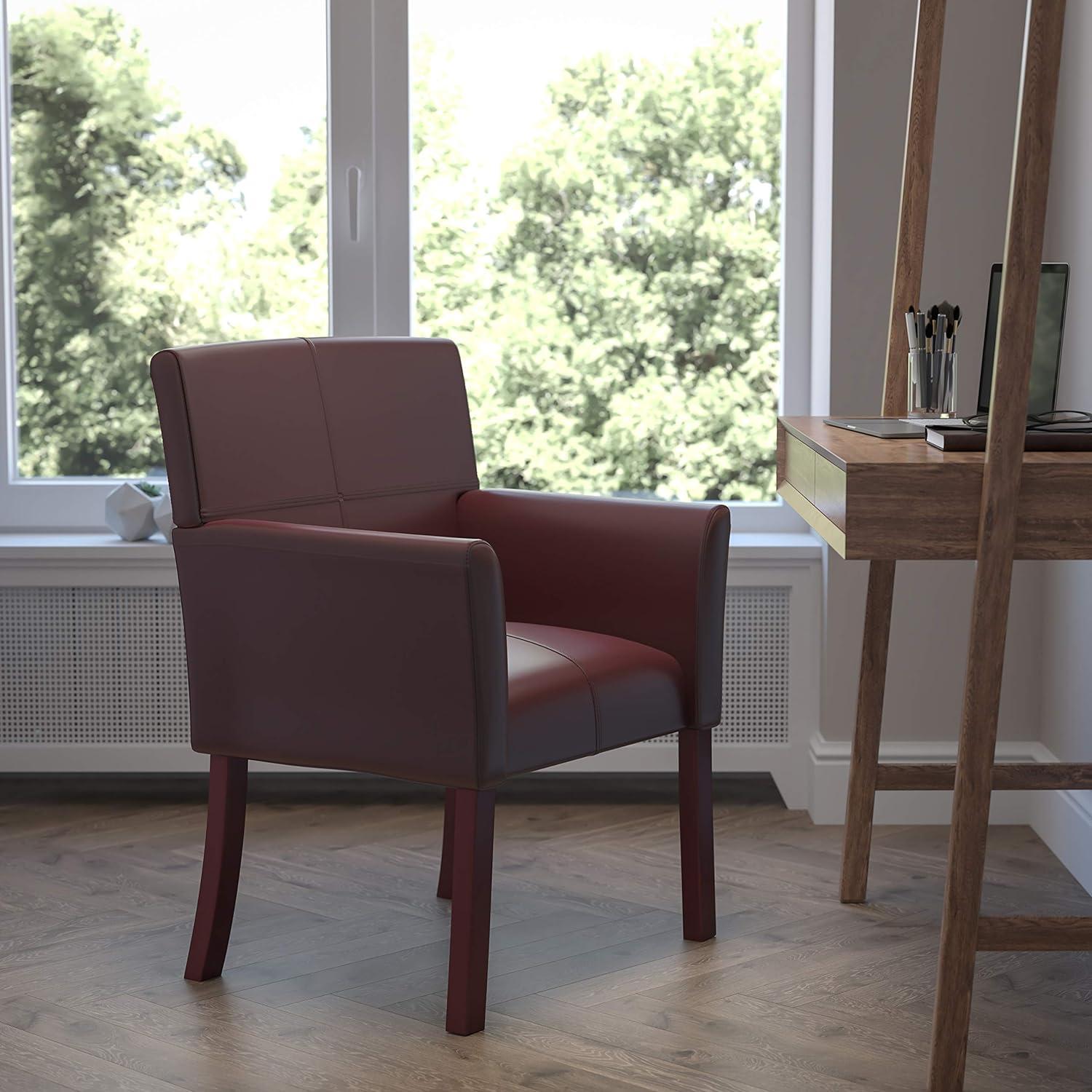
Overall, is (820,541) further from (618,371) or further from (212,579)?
(212,579)

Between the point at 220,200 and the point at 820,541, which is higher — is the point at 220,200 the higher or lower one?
the higher one

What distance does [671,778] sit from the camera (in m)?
3.34

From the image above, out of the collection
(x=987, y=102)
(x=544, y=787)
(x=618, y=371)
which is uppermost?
(x=987, y=102)

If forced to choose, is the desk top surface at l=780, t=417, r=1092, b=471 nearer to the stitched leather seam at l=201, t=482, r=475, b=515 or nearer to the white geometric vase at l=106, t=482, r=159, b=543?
the stitched leather seam at l=201, t=482, r=475, b=515

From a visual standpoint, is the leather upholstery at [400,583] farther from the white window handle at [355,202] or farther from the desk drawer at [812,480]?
the white window handle at [355,202]

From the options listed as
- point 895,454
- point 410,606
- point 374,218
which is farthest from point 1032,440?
point 374,218

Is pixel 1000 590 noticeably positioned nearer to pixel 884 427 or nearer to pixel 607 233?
pixel 884 427

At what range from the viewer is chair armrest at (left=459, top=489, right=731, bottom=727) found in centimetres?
239

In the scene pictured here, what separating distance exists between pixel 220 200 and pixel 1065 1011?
7.82 ft

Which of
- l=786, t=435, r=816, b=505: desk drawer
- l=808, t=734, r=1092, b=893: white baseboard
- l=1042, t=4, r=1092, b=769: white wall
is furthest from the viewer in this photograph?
l=808, t=734, r=1092, b=893: white baseboard

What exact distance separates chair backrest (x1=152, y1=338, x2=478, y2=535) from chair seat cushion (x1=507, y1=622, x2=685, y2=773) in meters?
0.35

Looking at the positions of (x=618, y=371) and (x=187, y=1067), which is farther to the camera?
(x=618, y=371)

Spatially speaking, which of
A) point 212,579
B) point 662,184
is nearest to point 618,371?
point 662,184

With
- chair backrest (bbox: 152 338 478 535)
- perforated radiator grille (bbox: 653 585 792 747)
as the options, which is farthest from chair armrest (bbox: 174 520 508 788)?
perforated radiator grille (bbox: 653 585 792 747)
